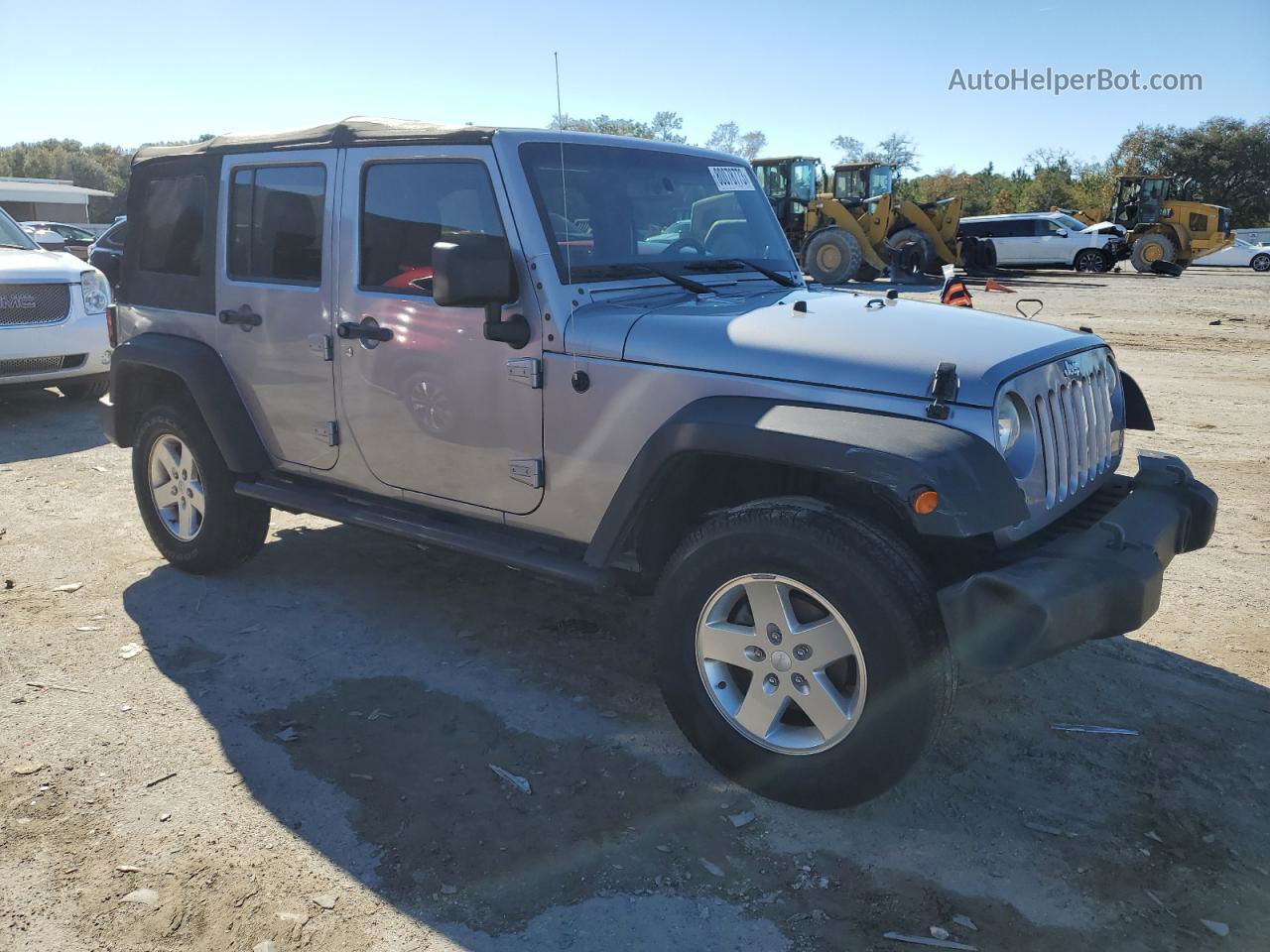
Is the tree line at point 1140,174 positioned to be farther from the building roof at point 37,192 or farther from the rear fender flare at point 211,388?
the rear fender flare at point 211,388

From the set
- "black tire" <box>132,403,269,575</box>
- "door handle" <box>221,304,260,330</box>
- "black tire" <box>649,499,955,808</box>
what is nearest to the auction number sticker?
"black tire" <box>649,499,955,808</box>

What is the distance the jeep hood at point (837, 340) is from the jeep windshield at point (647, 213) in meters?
0.22

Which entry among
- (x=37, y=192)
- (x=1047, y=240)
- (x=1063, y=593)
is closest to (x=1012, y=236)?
(x=1047, y=240)

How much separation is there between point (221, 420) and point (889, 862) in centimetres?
337

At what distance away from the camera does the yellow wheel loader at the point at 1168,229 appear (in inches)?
1099

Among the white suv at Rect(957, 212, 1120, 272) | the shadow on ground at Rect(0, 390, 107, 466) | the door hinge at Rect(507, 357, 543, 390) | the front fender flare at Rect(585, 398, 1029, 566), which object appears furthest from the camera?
the white suv at Rect(957, 212, 1120, 272)

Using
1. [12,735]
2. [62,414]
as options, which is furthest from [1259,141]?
[12,735]

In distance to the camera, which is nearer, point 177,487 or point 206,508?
point 206,508

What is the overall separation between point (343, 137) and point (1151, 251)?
29.4 m

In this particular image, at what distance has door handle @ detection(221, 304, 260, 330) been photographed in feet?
14.8

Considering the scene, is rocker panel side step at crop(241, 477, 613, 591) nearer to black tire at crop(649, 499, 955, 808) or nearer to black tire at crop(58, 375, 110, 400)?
black tire at crop(649, 499, 955, 808)

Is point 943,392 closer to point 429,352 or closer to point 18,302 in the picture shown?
point 429,352

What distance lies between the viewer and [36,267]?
8.66 meters

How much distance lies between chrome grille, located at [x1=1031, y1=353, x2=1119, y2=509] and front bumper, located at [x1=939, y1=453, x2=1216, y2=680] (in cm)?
15
